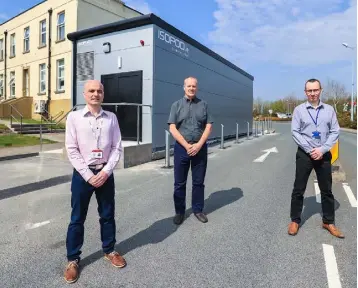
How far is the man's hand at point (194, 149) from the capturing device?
4578mm

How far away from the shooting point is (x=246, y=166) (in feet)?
32.6

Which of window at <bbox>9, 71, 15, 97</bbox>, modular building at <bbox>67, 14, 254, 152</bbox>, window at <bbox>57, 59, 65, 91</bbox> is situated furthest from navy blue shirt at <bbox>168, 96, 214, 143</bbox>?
window at <bbox>9, 71, 15, 97</bbox>

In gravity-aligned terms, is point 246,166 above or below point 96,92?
below

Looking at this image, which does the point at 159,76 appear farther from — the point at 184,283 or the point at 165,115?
the point at 184,283

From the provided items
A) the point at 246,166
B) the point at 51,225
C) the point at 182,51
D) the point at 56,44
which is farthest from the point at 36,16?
the point at 51,225

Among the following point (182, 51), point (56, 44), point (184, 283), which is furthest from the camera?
point (56, 44)

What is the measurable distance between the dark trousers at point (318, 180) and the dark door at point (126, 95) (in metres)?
7.55

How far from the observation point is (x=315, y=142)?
4195 millimetres

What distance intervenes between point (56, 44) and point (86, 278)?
2259cm

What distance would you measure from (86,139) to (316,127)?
9.08ft

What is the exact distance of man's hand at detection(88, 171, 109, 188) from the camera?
3146 mm

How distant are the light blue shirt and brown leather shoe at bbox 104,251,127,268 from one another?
8.29ft

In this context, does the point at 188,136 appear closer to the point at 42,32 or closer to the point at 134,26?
the point at 134,26

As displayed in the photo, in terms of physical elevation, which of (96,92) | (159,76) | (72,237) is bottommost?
(72,237)
